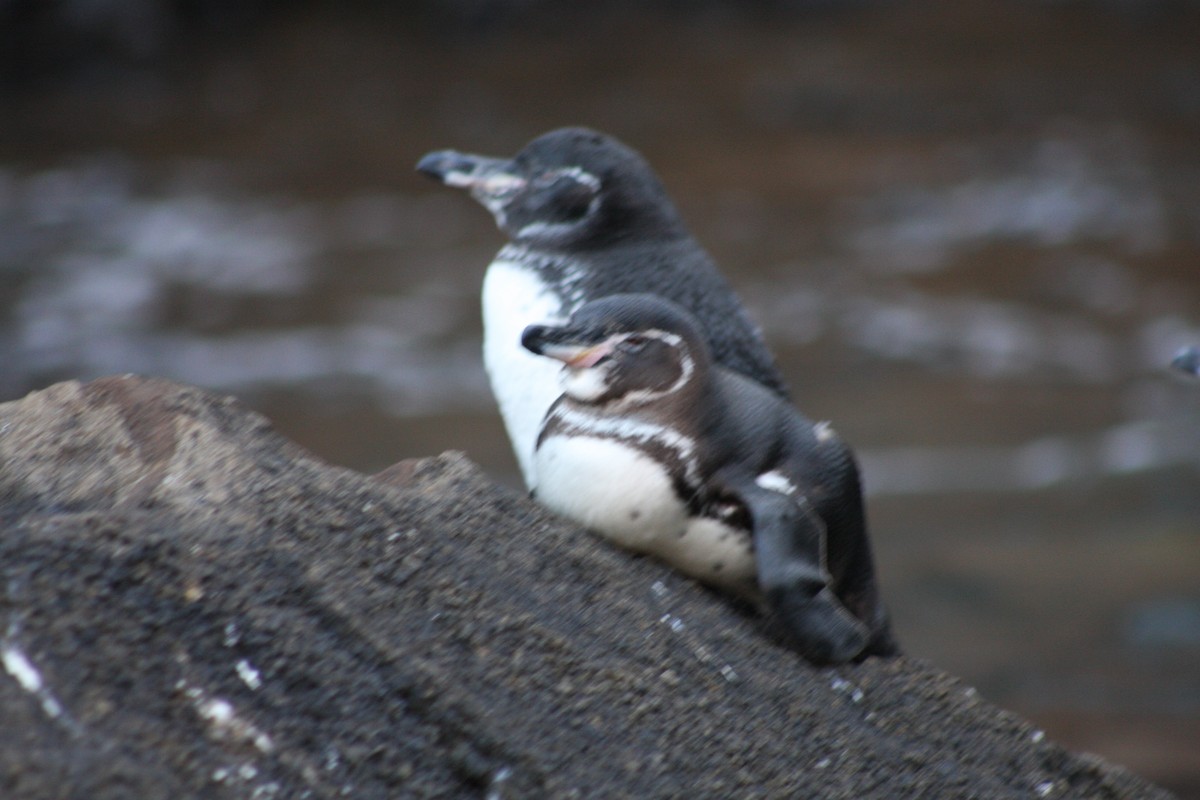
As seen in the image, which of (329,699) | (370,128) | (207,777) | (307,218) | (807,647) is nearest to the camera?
(207,777)

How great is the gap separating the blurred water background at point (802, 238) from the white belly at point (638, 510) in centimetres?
375

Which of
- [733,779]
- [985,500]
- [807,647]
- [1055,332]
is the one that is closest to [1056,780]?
[807,647]

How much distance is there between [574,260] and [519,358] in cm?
30

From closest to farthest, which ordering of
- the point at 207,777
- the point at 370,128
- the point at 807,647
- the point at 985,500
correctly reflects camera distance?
the point at 207,777 → the point at 807,647 → the point at 985,500 → the point at 370,128

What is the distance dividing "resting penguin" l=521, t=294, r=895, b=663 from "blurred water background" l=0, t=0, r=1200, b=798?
3.70 m

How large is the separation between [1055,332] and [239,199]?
22.2 feet

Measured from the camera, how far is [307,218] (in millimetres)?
12664

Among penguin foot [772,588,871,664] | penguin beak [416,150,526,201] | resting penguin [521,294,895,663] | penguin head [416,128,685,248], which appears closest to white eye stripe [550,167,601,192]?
penguin head [416,128,685,248]

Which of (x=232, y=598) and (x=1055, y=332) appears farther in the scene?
(x=1055, y=332)

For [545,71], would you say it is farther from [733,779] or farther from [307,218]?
[733,779]

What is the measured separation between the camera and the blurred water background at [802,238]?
7617 mm

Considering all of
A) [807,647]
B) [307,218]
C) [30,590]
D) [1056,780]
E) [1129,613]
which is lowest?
[307,218]

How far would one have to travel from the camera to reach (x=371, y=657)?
2236 mm

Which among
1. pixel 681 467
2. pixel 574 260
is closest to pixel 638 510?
pixel 681 467
